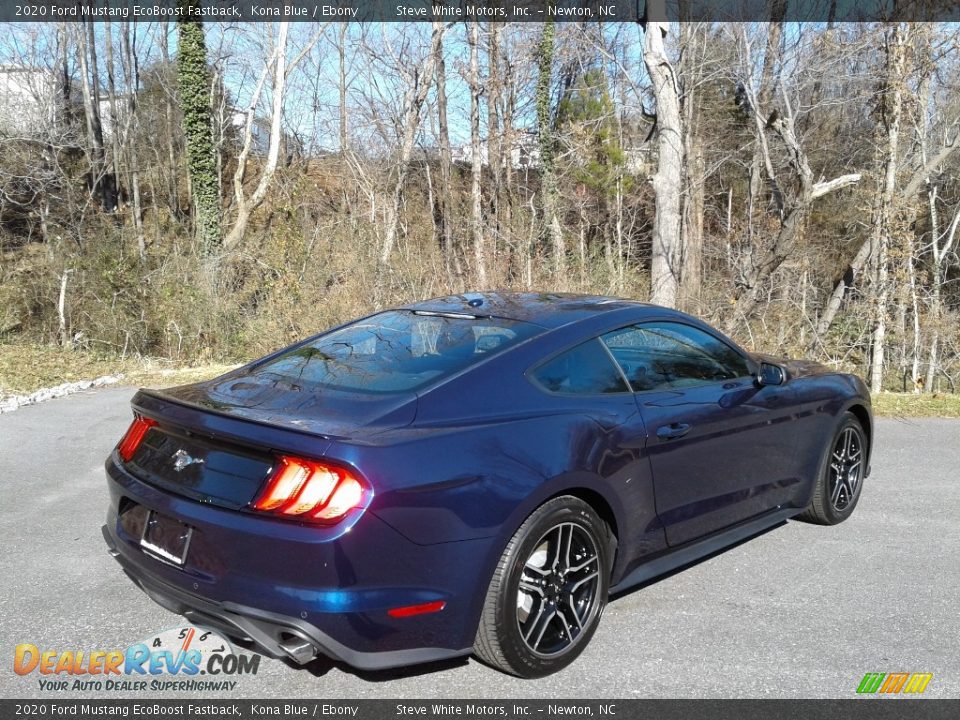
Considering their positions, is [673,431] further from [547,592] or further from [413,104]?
[413,104]

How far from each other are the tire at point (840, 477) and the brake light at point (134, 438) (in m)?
3.79

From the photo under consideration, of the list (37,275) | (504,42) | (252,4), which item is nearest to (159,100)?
(252,4)

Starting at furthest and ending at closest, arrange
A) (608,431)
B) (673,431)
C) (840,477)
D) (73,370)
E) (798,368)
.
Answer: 1. (73,370)
2. (840,477)
3. (798,368)
4. (673,431)
5. (608,431)

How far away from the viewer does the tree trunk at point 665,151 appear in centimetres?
1432

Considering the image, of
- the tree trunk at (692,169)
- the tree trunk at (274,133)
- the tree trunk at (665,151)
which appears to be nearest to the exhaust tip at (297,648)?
the tree trunk at (665,151)

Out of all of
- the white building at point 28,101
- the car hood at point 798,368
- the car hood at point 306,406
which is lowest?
the car hood at point 798,368

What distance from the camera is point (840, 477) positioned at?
5.30 meters

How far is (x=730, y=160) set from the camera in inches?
1091

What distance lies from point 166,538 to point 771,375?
3.16 meters

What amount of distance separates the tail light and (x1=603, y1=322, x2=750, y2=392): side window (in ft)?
5.27

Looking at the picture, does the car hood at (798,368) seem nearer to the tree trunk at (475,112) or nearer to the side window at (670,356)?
the side window at (670,356)

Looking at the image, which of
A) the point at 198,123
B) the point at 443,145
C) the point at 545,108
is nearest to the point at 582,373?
the point at 198,123

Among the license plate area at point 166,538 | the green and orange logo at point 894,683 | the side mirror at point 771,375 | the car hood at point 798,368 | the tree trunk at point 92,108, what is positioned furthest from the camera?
the tree trunk at point 92,108

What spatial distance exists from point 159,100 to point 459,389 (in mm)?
30589
